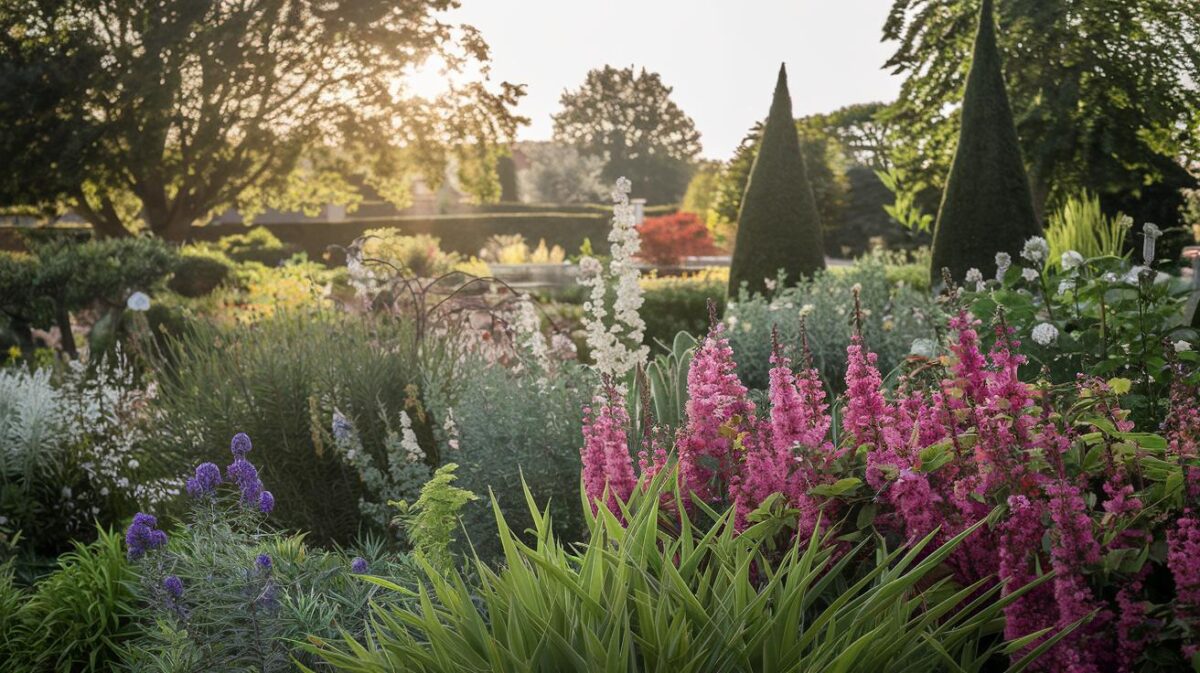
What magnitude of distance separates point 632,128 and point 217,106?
47.5 m

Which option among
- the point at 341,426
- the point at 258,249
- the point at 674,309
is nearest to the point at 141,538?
the point at 341,426

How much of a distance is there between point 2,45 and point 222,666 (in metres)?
21.0

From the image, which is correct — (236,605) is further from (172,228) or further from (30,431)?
(172,228)

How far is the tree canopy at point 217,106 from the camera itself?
19.5m

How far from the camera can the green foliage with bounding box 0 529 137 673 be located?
12.0 feet

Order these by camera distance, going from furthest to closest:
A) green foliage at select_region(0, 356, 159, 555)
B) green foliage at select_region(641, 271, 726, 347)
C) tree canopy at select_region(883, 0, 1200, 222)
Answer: tree canopy at select_region(883, 0, 1200, 222), green foliage at select_region(641, 271, 726, 347), green foliage at select_region(0, 356, 159, 555)

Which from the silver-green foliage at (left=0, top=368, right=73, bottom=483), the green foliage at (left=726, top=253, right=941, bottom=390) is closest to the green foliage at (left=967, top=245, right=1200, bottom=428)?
the green foliage at (left=726, top=253, right=941, bottom=390)

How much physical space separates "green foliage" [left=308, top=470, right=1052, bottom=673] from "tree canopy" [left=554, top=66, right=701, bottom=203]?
60673mm

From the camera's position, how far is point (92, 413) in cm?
592

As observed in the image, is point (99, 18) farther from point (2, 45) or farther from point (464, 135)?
point (464, 135)

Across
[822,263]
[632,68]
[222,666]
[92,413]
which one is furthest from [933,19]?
[632,68]

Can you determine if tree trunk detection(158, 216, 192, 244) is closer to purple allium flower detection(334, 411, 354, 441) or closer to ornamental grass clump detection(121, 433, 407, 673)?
purple allium flower detection(334, 411, 354, 441)

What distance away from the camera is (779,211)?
11.2 metres

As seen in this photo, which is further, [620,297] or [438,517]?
[620,297]
